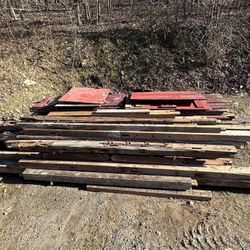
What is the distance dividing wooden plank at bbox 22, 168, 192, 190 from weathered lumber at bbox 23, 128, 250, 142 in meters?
0.61

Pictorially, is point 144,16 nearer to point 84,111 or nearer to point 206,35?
point 206,35

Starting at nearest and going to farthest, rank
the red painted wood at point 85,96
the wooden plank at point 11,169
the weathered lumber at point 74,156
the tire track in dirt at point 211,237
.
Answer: the tire track in dirt at point 211,237 < the weathered lumber at point 74,156 < the wooden plank at point 11,169 < the red painted wood at point 85,96

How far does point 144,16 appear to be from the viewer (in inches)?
424

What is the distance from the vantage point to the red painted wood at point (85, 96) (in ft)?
19.3

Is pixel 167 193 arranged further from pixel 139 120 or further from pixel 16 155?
pixel 16 155

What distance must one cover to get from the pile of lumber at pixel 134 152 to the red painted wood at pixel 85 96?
32 centimetres

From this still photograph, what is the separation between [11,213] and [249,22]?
871cm

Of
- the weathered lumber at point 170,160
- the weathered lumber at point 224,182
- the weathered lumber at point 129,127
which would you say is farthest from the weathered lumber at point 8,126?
the weathered lumber at point 224,182

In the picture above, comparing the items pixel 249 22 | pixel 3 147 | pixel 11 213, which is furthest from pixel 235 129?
pixel 249 22

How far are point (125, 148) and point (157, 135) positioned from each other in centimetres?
55

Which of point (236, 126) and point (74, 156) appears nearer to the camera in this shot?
point (74, 156)

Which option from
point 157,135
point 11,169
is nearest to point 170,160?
point 157,135

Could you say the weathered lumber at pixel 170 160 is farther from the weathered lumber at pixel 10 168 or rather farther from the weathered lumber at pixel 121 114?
the weathered lumber at pixel 10 168

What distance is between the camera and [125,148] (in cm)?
501
